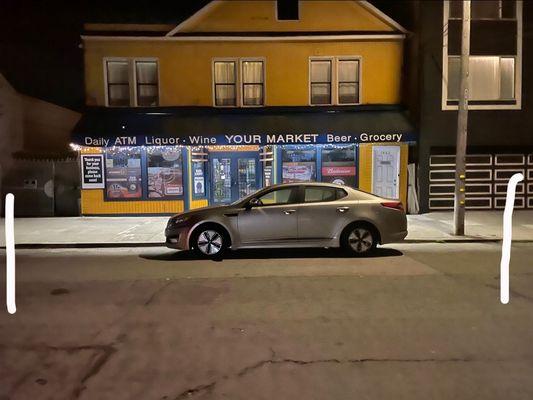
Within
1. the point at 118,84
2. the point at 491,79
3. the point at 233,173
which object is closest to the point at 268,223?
the point at 233,173

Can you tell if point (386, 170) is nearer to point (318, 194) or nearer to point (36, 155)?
point (318, 194)

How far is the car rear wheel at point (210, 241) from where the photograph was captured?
10.2 meters

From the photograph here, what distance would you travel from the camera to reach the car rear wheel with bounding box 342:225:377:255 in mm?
10367

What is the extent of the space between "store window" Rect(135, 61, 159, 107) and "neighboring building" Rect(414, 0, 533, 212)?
8.56 m

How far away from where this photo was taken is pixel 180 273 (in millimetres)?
8984

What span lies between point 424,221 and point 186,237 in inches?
322

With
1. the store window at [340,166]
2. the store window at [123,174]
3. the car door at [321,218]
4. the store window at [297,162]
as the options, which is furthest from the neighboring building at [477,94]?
the store window at [123,174]

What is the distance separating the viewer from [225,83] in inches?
709

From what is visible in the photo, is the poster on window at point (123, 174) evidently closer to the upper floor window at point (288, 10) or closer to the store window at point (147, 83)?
the store window at point (147, 83)

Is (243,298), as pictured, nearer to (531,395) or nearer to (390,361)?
(390,361)

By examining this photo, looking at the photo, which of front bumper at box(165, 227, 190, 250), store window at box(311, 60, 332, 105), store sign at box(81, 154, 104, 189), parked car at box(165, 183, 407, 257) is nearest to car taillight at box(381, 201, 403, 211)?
parked car at box(165, 183, 407, 257)

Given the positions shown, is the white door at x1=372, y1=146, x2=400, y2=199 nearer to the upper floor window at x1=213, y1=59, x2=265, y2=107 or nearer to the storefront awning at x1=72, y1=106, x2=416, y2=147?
the storefront awning at x1=72, y1=106, x2=416, y2=147

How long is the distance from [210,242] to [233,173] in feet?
25.9

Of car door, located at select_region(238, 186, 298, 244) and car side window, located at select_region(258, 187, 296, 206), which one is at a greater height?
car side window, located at select_region(258, 187, 296, 206)
